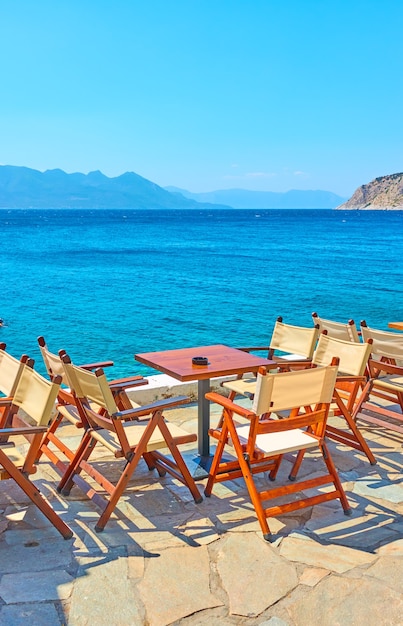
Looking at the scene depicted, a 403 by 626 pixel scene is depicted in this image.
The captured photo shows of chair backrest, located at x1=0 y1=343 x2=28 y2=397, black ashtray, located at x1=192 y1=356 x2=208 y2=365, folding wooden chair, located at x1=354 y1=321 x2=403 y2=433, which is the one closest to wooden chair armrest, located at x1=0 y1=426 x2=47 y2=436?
chair backrest, located at x1=0 y1=343 x2=28 y2=397

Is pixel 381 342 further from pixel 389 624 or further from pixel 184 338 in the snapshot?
pixel 184 338

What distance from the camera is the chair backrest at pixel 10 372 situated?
3.78 m

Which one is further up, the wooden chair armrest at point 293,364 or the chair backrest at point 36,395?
the chair backrest at point 36,395

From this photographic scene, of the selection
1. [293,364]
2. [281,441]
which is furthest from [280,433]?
[293,364]

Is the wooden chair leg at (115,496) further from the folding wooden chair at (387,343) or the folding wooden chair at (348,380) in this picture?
the folding wooden chair at (387,343)

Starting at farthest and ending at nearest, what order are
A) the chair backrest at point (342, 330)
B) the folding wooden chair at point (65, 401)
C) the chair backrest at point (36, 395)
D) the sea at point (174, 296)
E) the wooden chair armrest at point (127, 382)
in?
1. the sea at point (174, 296)
2. the chair backrest at point (342, 330)
3. the wooden chair armrest at point (127, 382)
4. the folding wooden chair at point (65, 401)
5. the chair backrest at point (36, 395)

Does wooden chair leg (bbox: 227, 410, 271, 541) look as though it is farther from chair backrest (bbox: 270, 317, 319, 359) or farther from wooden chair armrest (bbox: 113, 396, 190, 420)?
chair backrest (bbox: 270, 317, 319, 359)

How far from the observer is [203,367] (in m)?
4.32

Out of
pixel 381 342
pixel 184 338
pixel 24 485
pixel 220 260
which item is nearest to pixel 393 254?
pixel 220 260

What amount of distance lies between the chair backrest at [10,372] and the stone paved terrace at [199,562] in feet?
2.29

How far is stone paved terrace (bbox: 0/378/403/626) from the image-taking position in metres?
2.74

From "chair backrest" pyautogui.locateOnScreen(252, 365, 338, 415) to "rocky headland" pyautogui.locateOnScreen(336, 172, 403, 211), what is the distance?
165m

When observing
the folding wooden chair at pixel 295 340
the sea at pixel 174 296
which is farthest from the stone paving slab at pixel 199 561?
the sea at pixel 174 296

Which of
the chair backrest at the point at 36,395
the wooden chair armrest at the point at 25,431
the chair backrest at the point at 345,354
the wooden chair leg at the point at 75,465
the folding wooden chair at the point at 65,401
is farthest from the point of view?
the chair backrest at the point at 345,354
